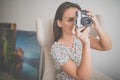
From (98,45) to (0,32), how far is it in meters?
1.29

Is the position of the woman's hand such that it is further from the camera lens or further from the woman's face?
the woman's face

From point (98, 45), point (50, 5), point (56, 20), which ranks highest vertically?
point (50, 5)

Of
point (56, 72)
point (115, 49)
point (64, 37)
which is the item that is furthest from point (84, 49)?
point (115, 49)

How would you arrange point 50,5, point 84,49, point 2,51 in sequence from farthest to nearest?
point 2,51 < point 50,5 < point 84,49

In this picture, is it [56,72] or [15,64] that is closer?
[56,72]

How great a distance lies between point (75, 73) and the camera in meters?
0.99

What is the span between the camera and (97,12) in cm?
166

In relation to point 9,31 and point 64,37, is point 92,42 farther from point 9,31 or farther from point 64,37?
point 9,31

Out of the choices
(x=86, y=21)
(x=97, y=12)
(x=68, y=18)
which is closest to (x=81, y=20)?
(x=86, y=21)

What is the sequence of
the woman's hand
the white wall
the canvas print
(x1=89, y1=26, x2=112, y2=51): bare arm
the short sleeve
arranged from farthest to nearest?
the canvas print < the white wall < (x1=89, y1=26, x2=112, y2=51): bare arm < the short sleeve < the woman's hand

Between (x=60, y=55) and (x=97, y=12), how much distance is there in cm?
76

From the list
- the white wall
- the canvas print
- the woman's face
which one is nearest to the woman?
the woman's face

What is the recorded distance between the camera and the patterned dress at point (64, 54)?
105 centimetres

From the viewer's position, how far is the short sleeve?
1036mm
